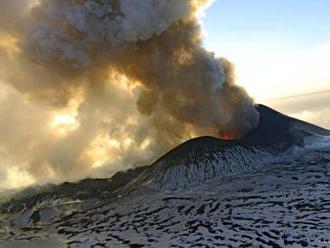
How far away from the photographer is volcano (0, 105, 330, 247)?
3256cm

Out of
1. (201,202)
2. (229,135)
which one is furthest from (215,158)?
(229,135)

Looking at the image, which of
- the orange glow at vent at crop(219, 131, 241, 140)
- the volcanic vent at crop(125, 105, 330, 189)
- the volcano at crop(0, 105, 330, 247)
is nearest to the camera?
the volcano at crop(0, 105, 330, 247)

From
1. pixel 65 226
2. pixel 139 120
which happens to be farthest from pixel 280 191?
pixel 139 120

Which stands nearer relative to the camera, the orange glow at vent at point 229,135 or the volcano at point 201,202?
the volcano at point 201,202

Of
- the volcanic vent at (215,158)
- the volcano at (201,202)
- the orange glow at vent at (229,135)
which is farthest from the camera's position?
the orange glow at vent at (229,135)

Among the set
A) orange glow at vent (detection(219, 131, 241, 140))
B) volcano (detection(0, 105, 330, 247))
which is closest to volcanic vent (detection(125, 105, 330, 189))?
volcano (detection(0, 105, 330, 247))

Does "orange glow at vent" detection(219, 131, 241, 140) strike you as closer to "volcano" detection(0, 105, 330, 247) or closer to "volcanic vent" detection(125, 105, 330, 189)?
"volcanic vent" detection(125, 105, 330, 189)

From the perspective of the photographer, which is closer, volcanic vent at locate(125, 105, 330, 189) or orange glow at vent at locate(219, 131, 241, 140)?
volcanic vent at locate(125, 105, 330, 189)

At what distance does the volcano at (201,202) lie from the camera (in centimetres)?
3256

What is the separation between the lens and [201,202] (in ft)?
135

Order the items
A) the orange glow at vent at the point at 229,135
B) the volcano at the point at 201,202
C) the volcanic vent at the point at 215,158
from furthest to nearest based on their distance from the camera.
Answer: the orange glow at vent at the point at 229,135, the volcanic vent at the point at 215,158, the volcano at the point at 201,202

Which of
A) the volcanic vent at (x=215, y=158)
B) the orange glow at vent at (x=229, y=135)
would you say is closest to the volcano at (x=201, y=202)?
the volcanic vent at (x=215, y=158)

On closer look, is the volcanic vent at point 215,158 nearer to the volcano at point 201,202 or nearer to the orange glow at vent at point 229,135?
the volcano at point 201,202

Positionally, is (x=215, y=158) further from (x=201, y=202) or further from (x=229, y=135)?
(x=229, y=135)
